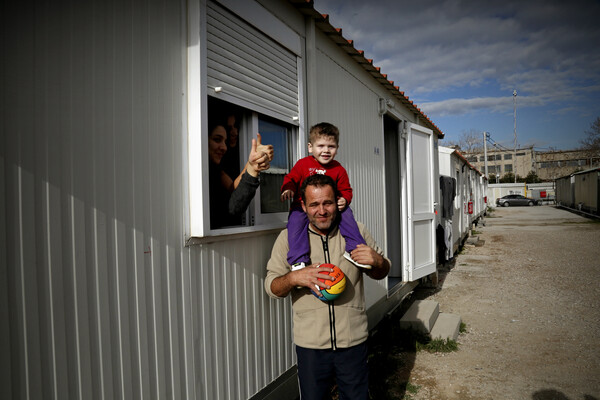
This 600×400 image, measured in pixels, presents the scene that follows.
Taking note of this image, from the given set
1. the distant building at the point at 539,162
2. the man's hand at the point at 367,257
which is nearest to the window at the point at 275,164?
the man's hand at the point at 367,257

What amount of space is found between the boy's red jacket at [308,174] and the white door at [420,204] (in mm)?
3698

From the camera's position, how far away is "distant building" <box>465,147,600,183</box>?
6391 centimetres

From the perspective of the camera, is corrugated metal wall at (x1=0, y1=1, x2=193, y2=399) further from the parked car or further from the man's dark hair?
the parked car

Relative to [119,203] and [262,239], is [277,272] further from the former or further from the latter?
[119,203]

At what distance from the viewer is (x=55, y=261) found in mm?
1550

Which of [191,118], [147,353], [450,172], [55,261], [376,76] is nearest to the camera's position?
[55,261]

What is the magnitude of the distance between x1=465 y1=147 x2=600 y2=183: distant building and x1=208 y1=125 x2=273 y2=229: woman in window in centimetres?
6312

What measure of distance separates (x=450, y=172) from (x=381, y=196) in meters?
7.10

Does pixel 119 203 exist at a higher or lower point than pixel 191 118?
lower

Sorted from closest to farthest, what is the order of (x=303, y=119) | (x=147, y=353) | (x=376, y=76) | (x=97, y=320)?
(x=97, y=320) → (x=147, y=353) → (x=303, y=119) → (x=376, y=76)

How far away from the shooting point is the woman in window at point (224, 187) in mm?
2400

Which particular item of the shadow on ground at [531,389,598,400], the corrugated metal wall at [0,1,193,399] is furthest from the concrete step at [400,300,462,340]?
the corrugated metal wall at [0,1,193,399]

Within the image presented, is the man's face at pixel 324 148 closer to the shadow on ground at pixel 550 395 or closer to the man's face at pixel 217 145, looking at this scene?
the man's face at pixel 217 145

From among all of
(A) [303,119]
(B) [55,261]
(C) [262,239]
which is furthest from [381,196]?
(B) [55,261]
